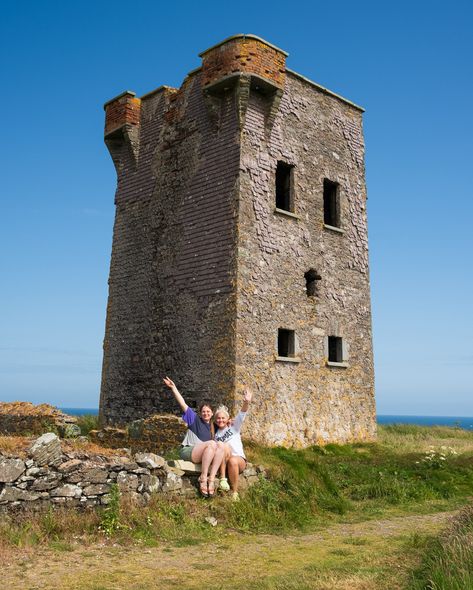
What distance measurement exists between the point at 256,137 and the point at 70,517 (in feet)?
35.4

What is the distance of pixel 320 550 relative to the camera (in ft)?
24.1

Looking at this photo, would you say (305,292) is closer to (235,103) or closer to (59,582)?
(235,103)

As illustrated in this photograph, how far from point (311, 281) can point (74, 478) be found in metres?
9.85

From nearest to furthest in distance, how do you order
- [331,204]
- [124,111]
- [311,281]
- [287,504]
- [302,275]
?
[287,504] → [302,275] → [311,281] → [331,204] → [124,111]

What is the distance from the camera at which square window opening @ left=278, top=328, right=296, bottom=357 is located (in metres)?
15.1

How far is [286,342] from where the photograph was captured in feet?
50.0

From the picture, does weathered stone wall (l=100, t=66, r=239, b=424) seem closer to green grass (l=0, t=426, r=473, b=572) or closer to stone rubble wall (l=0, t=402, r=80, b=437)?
stone rubble wall (l=0, t=402, r=80, b=437)

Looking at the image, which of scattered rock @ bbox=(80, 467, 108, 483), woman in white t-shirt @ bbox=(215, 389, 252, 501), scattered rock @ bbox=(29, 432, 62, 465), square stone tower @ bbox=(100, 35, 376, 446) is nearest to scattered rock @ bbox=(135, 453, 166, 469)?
scattered rock @ bbox=(80, 467, 108, 483)

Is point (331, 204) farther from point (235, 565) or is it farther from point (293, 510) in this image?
point (235, 565)

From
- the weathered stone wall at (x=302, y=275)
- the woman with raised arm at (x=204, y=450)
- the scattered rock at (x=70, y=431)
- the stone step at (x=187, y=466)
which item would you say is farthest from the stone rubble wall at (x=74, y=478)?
the scattered rock at (x=70, y=431)

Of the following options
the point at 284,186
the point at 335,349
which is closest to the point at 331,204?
the point at 284,186

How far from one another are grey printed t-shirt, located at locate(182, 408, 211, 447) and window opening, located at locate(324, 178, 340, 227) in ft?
31.9

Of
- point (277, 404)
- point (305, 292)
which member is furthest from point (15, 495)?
point (305, 292)

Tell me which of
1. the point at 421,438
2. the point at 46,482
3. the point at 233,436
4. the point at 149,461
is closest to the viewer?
the point at 46,482
